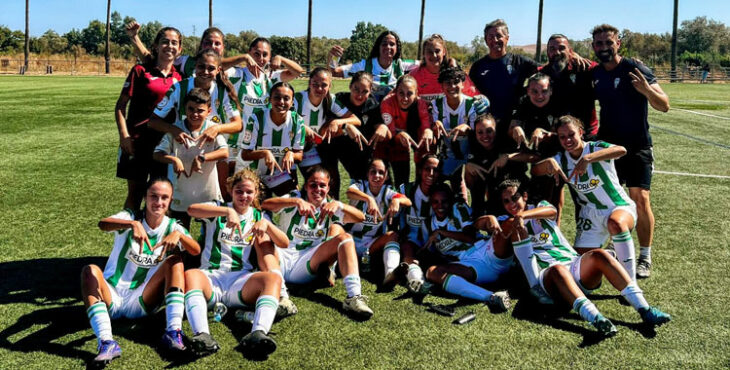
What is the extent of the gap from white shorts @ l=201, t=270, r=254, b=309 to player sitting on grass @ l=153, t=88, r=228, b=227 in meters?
0.70

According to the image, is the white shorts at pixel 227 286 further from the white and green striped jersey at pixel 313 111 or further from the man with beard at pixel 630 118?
the man with beard at pixel 630 118

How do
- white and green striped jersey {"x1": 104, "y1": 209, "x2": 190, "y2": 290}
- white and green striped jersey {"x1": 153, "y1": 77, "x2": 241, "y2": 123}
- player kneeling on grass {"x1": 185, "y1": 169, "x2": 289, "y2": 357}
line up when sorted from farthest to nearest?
white and green striped jersey {"x1": 153, "y1": 77, "x2": 241, "y2": 123} < white and green striped jersey {"x1": 104, "y1": 209, "x2": 190, "y2": 290} < player kneeling on grass {"x1": 185, "y1": 169, "x2": 289, "y2": 357}

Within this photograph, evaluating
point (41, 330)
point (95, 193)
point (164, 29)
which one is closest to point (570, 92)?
point (164, 29)

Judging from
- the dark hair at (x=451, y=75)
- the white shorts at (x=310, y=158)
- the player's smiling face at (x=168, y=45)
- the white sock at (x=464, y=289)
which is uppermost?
the player's smiling face at (x=168, y=45)

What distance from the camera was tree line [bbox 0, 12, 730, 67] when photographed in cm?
5653

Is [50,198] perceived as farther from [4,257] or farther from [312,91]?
[312,91]

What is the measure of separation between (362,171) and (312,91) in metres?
0.92

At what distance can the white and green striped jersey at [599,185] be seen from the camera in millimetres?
4547

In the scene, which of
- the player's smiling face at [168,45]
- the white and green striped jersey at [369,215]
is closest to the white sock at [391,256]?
the white and green striped jersey at [369,215]

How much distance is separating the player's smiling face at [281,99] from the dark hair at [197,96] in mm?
632

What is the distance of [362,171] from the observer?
5.65 m

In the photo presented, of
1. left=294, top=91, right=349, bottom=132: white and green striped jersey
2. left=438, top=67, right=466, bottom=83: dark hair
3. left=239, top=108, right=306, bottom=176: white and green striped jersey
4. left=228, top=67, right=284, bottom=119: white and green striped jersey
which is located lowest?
left=239, top=108, right=306, bottom=176: white and green striped jersey

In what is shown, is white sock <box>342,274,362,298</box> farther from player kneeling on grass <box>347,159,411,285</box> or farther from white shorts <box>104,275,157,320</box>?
white shorts <box>104,275,157,320</box>

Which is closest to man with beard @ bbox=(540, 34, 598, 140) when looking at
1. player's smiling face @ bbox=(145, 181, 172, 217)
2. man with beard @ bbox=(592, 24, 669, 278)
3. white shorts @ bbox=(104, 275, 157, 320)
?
man with beard @ bbox=(592, 24, 669, 278)
